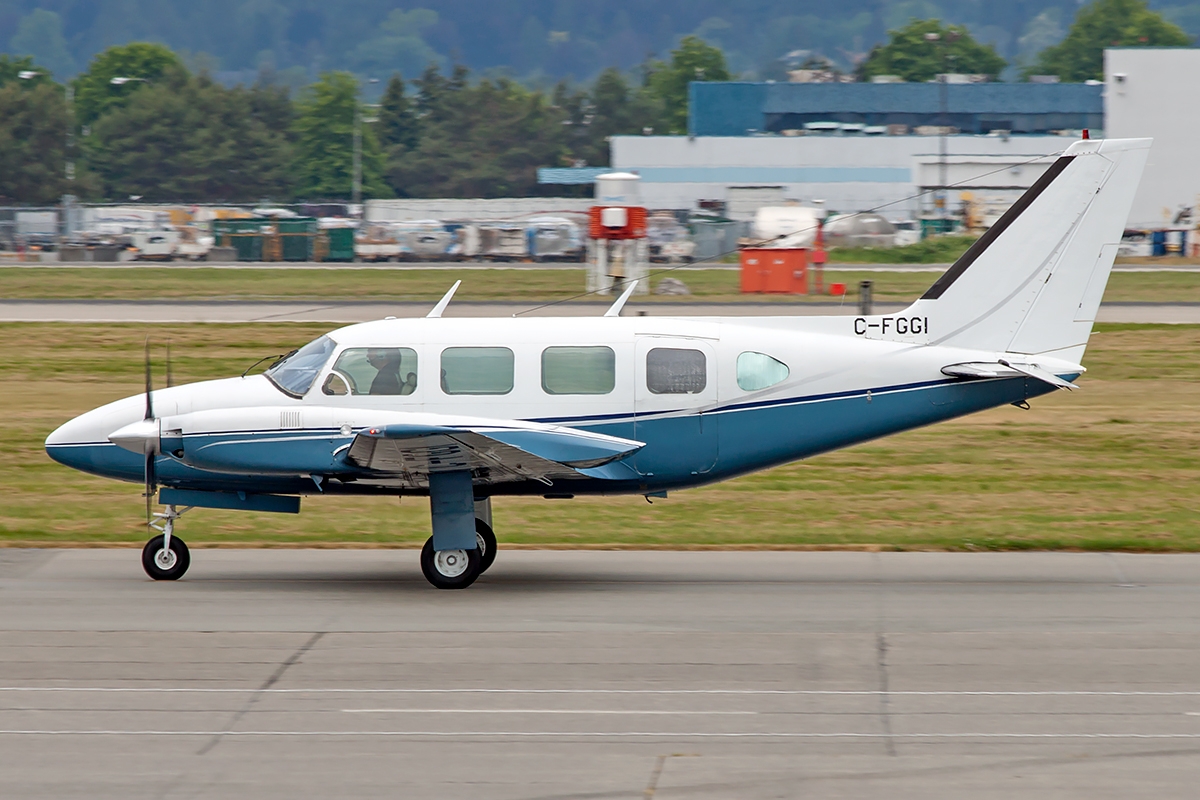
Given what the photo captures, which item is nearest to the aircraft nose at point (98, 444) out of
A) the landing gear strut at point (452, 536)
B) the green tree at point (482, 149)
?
the landing gear strut at point (452, 536)

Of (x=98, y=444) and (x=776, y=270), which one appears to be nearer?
(x=98, y=444)

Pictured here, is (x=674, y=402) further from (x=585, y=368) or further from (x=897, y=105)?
(x=897, y=105)

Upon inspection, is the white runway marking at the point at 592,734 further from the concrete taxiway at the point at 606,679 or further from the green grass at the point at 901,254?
the green grass at the point at 901,254

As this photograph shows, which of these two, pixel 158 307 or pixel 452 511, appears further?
pixel 158 307

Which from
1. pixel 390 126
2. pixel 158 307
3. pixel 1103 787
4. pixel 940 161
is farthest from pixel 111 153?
pixel 1103 787

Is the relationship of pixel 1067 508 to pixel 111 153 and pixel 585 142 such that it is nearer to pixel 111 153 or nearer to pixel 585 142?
pixel 111 153

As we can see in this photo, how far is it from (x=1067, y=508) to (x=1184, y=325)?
18.2m

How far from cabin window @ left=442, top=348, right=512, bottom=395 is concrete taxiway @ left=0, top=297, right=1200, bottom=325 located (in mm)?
21105

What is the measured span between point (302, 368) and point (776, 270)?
102 feet

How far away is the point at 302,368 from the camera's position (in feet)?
44.9

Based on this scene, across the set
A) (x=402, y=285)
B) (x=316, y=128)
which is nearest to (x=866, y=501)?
(x=402, y=285)

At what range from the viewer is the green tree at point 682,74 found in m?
166

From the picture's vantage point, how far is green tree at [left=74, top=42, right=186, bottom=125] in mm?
144625

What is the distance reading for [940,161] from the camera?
265ft
